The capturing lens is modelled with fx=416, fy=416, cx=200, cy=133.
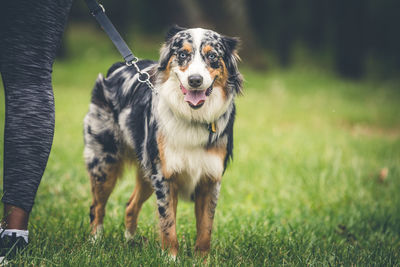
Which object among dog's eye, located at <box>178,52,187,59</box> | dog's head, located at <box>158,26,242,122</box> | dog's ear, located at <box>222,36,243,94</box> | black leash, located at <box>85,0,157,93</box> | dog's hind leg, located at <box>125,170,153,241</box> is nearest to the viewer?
dog's head, located at <box>158,26,242,122</box>

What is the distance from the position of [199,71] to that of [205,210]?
93 centimetres

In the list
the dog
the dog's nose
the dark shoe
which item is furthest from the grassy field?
the dog's nose

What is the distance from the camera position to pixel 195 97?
250cm

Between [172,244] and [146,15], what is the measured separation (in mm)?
25200

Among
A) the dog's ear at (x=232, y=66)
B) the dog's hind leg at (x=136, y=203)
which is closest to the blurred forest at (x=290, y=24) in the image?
the dog's hind leg at (x=136, y=203)

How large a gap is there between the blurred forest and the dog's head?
31.7ft

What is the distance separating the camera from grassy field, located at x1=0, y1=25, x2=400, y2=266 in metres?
2.72

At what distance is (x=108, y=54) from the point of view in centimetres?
1744

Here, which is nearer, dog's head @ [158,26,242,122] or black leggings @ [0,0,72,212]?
black leggings @ [0,0,72,212]

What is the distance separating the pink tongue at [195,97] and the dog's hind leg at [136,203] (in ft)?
3.69

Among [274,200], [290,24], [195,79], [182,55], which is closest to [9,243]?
[195,79]

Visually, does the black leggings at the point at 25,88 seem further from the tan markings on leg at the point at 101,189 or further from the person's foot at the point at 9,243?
the tan markings on leg at the point at 101,189

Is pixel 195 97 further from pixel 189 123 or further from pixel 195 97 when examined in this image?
pixel 189 123

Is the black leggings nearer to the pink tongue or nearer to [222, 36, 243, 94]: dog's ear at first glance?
the pink tongue
